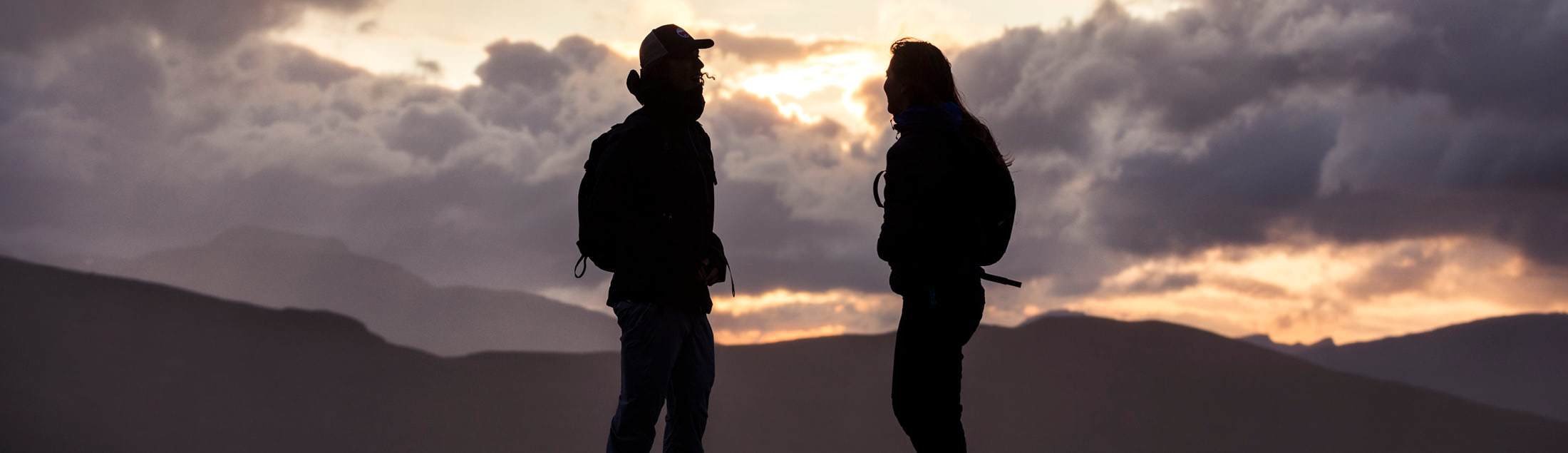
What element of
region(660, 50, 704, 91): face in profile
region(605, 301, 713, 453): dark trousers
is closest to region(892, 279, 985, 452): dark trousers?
region(605, 301, 713, 453): dark trousers

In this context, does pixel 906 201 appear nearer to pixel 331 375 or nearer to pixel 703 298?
pixel 703 298

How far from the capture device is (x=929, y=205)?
14.4 ft

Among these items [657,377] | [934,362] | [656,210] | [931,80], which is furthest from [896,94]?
[657,377]

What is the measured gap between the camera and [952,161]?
176 inches

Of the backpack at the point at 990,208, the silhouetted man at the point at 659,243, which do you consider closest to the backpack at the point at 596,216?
the silhouetted man at the point at 659,243

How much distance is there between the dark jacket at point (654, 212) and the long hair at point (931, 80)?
4.16 feet

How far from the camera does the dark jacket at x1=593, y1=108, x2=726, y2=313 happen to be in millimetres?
5242

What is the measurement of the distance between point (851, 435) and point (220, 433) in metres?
10.1

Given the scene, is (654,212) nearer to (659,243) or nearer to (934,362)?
(659,243)

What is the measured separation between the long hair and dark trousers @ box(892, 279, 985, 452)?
0.65 meters

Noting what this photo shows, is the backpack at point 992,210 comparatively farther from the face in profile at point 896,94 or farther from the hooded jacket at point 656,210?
the hooded jacket at point 656,210

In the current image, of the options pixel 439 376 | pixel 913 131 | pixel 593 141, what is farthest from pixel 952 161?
pixel 439 376

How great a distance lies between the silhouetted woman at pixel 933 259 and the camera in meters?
4.39

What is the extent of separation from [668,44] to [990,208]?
183 centimetres
